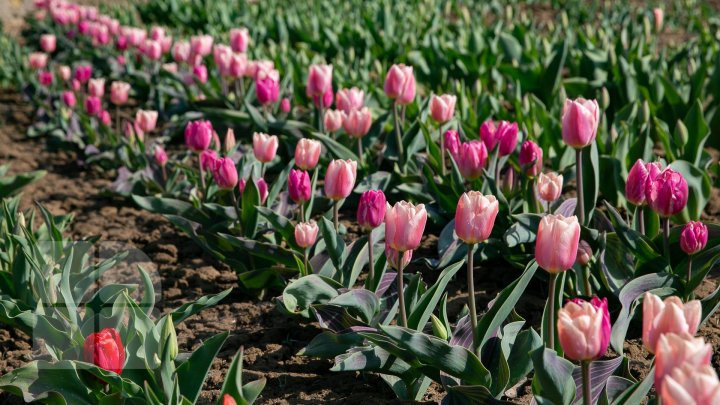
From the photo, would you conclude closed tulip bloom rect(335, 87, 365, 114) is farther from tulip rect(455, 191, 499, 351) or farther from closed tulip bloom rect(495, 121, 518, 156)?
tulip rect(455, 191, 499, 351)

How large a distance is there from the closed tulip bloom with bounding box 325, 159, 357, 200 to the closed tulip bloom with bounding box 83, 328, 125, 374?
796mm

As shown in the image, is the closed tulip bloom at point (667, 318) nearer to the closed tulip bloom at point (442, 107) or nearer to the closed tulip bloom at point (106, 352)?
the closed tulip bloom at point (106, 352)

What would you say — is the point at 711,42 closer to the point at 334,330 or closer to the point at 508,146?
the point at 508,146

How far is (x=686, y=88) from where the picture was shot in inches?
161

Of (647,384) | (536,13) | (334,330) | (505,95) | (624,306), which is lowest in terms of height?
(536,13)

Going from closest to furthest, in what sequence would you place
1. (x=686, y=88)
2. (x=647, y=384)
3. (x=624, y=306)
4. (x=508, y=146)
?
(x=647, y=384)
(x=624, y=306)
(x=508, y=146)
(x=686, y=88)

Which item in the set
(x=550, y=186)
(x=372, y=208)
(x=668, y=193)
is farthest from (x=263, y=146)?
(x=668, y=193)

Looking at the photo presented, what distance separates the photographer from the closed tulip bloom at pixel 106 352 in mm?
1820

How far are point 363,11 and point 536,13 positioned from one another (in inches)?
100

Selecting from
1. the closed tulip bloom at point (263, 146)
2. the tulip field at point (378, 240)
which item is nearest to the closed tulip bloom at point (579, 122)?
the tulip field at point (378, 240)

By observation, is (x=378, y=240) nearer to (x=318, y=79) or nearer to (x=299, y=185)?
(x=299, y=185)

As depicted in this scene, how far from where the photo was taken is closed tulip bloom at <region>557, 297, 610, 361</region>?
1.43m

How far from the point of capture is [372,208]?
216 centimetres

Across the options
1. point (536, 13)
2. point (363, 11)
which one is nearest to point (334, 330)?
point (363, 11)
